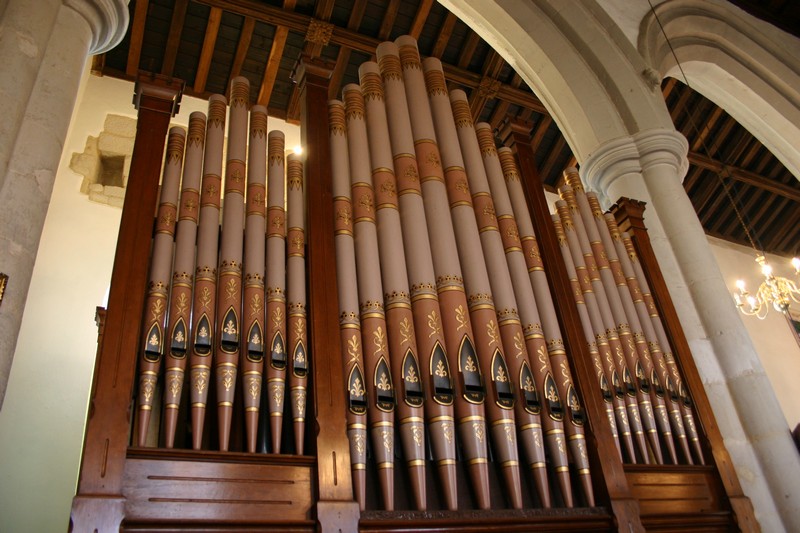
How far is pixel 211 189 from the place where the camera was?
9.89 ft

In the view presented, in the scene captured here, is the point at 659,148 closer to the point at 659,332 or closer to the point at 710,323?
the point at 710,323

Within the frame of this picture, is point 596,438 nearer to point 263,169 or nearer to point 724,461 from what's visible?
point 724,461

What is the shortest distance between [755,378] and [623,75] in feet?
9.52

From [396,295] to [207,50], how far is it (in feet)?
19.7

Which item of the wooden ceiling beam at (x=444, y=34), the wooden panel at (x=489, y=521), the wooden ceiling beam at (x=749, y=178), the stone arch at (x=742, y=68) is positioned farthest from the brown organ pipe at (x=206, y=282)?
the wooden ceiling beam at (x=749, y=178)

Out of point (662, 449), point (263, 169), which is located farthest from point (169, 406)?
point (662, 449)

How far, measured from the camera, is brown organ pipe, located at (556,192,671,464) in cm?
345

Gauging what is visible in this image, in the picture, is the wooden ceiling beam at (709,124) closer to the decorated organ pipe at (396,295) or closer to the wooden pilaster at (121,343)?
the decorated organ pipe at (396,295)

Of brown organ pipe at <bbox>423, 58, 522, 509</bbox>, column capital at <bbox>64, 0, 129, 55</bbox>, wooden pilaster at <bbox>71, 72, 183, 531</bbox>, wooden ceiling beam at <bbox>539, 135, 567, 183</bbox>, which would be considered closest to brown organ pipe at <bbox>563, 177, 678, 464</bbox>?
brown organ pipe at <bbox>423, 58, 522, 509</bbox>

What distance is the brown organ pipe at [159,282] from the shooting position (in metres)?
2.30

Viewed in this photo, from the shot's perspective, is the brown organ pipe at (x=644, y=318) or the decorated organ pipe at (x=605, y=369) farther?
the brown organ pipe at (x=644, y=318)

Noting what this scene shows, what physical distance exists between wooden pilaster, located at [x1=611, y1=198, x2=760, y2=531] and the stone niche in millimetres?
4906

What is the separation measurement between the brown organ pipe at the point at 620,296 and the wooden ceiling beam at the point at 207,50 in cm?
469

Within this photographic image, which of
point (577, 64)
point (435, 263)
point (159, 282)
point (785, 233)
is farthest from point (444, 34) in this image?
point (785, 233)
